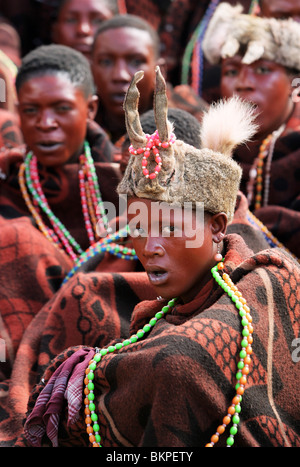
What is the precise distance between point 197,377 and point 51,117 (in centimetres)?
179

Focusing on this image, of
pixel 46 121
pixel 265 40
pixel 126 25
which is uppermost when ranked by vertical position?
pixel 265 40

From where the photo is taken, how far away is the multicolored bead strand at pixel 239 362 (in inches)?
64.9

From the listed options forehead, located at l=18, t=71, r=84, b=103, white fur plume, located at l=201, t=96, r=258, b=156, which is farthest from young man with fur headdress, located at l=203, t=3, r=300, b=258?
white fur plume, located at l=201, t=96, r=258, b=156

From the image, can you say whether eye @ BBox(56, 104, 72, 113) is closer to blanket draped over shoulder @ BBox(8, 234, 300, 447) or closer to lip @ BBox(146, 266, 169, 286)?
blanket draped over shoulder @ BBox(8, 234, 300, 447)

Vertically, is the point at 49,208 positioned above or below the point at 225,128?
below

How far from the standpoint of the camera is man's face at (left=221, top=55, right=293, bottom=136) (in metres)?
3.10

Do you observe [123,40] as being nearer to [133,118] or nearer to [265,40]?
[265,40]

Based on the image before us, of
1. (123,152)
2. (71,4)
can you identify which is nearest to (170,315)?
(123,152)

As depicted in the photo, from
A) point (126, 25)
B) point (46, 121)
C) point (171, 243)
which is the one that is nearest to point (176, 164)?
point (171, 243)

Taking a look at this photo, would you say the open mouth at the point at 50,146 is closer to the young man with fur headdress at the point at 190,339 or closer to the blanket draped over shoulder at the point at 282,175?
the blanket draped over shoulder at the point at 282,175

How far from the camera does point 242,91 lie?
3.13 m

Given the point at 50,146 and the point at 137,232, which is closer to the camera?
the point at 137,232

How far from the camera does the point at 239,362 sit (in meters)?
1.70

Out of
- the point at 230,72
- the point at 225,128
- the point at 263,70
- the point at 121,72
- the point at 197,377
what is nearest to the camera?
the point at 197,377
